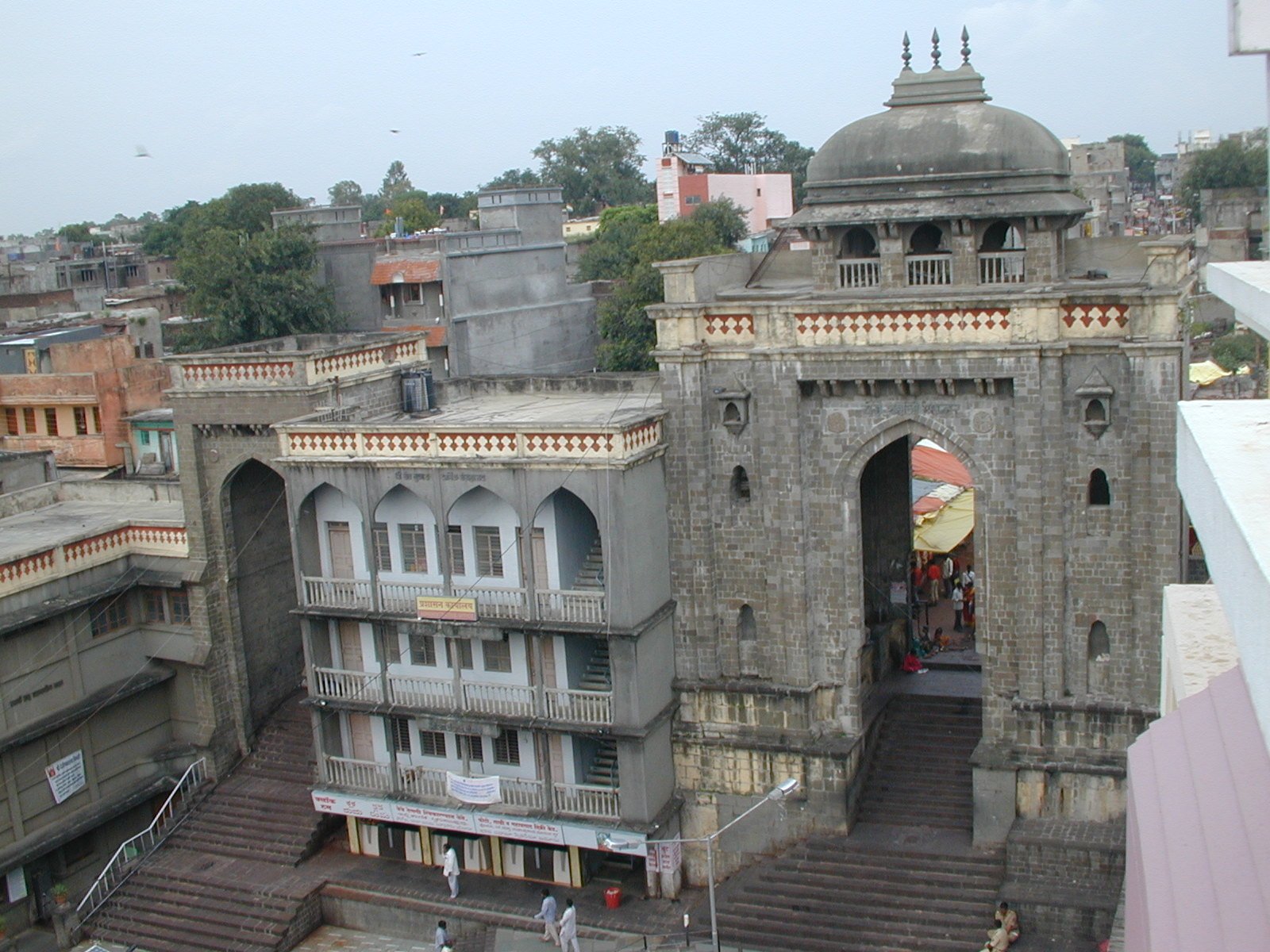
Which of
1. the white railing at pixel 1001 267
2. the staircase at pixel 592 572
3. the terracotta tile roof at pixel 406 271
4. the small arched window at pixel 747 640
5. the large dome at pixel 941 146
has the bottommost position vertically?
the small arched window at pixel 747 640

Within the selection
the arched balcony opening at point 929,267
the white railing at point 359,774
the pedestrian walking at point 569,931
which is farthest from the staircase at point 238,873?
the arched balcony opening at point 929,267

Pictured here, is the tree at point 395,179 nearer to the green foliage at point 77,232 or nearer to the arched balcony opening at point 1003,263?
the green foliage at point 77,232

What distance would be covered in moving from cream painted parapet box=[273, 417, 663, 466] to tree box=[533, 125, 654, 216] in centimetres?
8418

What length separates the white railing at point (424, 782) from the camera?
2355cm

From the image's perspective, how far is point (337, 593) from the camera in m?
23.8

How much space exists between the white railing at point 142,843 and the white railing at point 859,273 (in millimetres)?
15807

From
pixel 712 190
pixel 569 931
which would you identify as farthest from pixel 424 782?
pixel 712 190

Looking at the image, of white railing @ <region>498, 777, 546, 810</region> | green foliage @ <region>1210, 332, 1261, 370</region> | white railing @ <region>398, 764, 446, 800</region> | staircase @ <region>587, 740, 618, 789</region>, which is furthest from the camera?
green foliage @ <region>1210, 332, 1261, 370</region>

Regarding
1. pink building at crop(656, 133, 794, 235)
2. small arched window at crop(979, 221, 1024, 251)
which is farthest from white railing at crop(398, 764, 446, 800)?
pink building at crop(656, 133, 794, 235)

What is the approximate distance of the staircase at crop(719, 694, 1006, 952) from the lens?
66.0 feet

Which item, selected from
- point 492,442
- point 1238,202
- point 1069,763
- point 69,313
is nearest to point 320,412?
point 492,442

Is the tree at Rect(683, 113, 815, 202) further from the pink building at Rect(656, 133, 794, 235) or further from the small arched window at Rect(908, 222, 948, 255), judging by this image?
the small arched window at Rect(908, 222, 948, 255)

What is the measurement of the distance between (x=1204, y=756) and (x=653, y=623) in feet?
52.5

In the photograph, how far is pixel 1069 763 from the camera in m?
20.3
